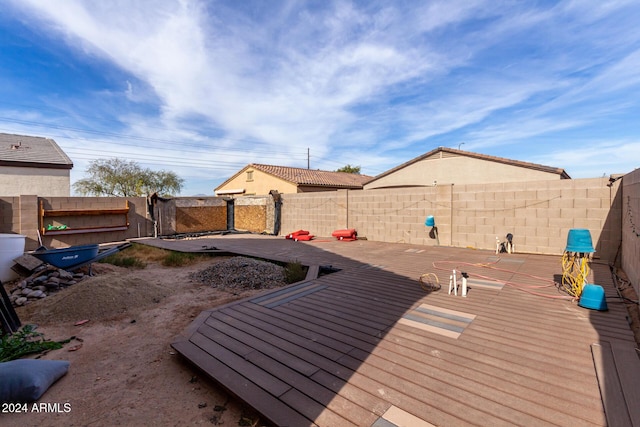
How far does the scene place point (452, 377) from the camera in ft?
6.67

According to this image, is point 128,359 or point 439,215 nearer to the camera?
point 128,359

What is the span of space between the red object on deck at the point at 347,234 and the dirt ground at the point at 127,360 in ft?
19.3

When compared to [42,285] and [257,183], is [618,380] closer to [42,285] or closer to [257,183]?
[42,285]

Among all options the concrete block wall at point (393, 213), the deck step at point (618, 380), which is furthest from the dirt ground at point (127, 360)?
the concrete block wall at point (393, 213)

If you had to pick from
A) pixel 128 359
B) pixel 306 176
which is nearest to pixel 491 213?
pixel 128 359

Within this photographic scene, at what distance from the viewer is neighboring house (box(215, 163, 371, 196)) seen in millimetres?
19297

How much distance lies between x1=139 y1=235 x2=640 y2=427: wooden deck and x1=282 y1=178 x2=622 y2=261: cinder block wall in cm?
283

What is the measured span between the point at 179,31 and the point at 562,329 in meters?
10.0

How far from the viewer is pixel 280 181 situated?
64.4ft

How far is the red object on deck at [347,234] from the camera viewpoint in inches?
407

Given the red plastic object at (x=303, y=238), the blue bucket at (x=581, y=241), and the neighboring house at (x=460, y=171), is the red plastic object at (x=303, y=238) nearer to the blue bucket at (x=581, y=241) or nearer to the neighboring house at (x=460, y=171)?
the neighboring house at (x=460, y=171)

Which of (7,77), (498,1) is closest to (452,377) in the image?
(498,1)

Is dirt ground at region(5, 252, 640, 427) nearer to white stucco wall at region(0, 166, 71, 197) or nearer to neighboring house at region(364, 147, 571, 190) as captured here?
neighboring house at region(364, 147, 571, 190)

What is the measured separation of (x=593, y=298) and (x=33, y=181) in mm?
24423
